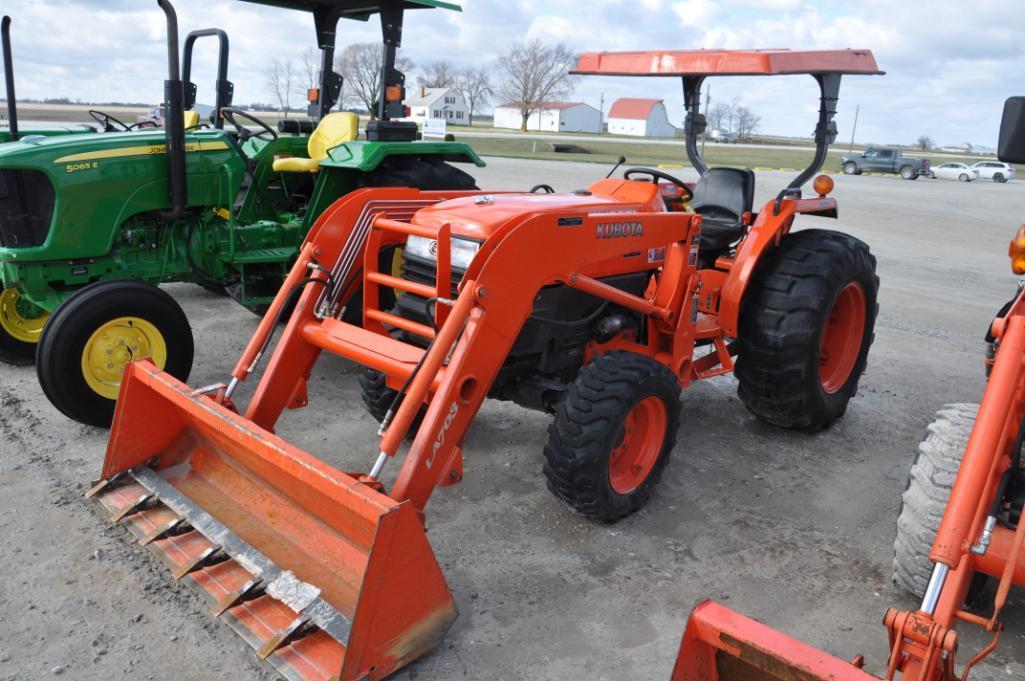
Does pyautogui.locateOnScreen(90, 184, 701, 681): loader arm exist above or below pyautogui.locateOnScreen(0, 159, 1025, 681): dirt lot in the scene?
above

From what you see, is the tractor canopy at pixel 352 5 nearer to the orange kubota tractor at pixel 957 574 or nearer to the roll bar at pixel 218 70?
the roll bar at pixel 218 70

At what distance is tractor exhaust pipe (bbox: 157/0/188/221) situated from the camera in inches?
176

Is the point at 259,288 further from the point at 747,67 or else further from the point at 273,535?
the point at 747,67

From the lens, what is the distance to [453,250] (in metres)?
3.46

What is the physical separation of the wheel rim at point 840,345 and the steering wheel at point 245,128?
4093 mm

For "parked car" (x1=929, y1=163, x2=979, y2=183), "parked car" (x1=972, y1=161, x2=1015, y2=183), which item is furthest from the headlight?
"parked car" (x1=972, y1=161, x2=1015, y2=183)

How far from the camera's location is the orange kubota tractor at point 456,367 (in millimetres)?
2680

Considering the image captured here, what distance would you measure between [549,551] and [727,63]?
2604mm

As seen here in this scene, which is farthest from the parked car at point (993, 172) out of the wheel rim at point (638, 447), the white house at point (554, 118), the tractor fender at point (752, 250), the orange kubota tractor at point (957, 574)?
the white house at point (554, 118)

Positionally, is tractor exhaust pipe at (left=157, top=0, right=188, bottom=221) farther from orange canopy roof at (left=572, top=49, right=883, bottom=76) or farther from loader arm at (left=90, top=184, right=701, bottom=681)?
orange canopy roof at (left=572, top=49, right=883, bottom=76)

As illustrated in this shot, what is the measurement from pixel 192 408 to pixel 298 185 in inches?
136

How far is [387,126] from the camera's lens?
5.92 meters

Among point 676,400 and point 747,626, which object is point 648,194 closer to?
point 676,400

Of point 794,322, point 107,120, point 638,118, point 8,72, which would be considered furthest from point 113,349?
point 638,118
